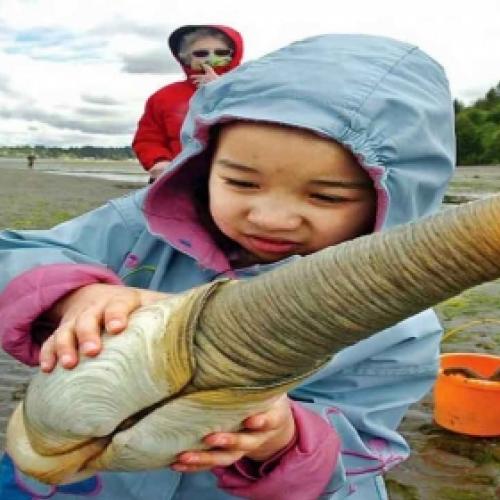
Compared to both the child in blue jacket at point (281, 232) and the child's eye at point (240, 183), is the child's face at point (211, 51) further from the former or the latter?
the child's eye at point (240, 183)

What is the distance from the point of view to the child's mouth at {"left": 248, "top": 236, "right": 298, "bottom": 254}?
2.78 m

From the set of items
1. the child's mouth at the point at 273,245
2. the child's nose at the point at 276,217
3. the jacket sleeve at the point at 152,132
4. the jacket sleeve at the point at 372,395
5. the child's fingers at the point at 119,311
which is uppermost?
the child's nose at the point at 276,217

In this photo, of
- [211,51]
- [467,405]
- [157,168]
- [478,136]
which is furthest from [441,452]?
[478,136]

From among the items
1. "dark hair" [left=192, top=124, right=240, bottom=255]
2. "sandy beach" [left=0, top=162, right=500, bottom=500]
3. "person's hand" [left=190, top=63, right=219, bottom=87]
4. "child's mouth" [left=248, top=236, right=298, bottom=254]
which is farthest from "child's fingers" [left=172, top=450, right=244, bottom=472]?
"person's hand" [left=190, top=63, right=219, bottom=87]

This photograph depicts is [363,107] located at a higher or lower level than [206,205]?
higher

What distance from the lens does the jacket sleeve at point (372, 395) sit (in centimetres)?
293

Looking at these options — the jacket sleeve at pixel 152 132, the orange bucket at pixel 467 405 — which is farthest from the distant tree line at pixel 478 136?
the orange bucket at pixel 467 405

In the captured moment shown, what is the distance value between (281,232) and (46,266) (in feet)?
2.06

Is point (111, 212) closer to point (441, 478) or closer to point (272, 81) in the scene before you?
point (272, 81)

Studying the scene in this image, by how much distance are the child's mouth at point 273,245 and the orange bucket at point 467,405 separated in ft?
12.7

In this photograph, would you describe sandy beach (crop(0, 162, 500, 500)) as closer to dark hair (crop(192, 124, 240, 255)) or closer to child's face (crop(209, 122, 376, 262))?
dark hair (crop(192, 124, 240, 255))

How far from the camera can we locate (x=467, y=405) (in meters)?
6.35

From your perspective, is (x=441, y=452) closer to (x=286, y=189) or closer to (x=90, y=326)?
(x=286, y=189)

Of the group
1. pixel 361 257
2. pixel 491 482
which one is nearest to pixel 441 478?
pixel 491 482
